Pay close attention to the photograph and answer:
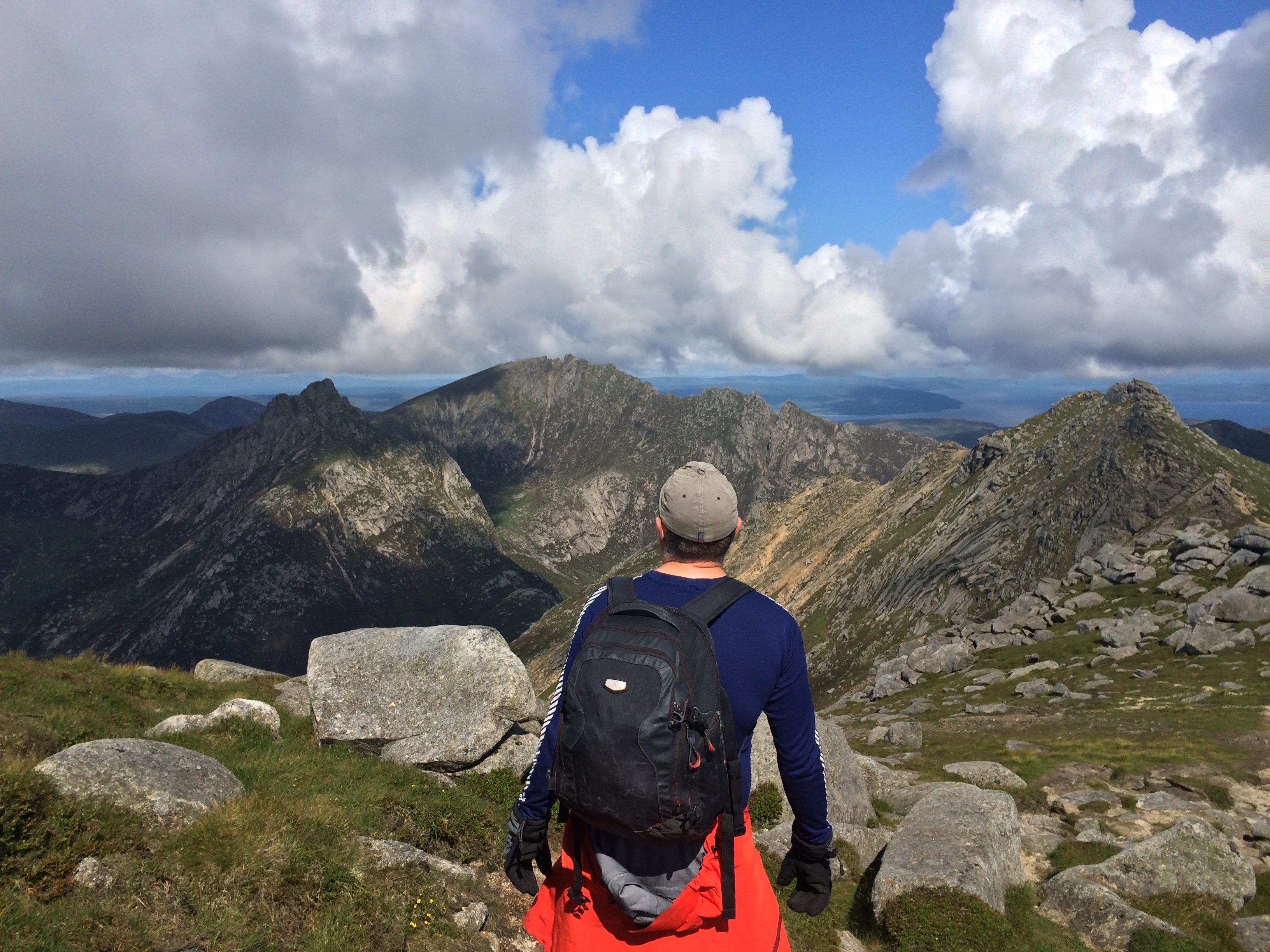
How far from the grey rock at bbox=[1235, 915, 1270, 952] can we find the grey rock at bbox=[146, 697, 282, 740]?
23.8m

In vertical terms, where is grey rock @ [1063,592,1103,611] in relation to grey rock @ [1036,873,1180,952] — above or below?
below

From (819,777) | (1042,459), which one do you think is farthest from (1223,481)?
(819,777)

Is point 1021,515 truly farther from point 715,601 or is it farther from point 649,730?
point 649,730

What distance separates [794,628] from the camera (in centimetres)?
560

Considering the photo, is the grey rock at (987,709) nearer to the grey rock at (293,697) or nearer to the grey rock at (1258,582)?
the grey rock at (1258,582)

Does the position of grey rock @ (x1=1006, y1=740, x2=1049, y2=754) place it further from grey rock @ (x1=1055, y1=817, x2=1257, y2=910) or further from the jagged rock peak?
the jagged rock peak

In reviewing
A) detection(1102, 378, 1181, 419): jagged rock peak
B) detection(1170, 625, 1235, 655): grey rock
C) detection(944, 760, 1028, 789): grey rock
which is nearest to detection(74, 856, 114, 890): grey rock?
detection(944, 760, 1028, 789): grey rock

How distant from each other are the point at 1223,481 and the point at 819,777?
131m

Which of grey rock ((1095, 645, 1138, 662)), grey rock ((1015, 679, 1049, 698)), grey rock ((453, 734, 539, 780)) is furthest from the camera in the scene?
grey rock ((1095, 645, 1138, 662))

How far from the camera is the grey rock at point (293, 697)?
21.4m

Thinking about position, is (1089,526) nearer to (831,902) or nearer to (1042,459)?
(1042,459)

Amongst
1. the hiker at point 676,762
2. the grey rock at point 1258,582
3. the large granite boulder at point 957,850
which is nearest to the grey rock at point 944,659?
the grey rock at point 1258,582

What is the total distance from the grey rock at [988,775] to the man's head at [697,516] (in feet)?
98.2

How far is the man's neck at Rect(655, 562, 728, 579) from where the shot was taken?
5.73 metres
